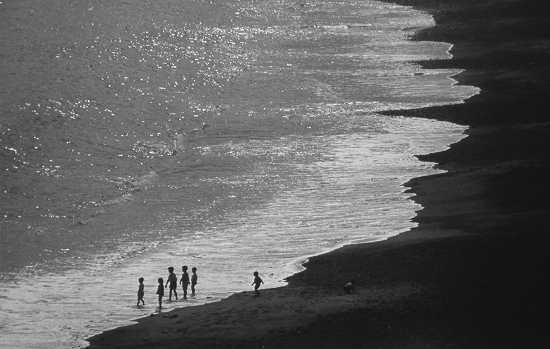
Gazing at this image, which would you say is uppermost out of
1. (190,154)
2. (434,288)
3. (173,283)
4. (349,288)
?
(190,154)

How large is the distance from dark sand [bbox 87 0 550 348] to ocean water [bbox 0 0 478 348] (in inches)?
58.7

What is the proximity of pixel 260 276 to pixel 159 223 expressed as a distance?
8370 millimetres

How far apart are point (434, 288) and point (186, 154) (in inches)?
970

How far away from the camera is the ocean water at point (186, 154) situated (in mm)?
36719

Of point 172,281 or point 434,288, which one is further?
point 172,281

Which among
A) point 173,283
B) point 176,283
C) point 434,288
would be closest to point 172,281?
point 173,283

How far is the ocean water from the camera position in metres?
36.7

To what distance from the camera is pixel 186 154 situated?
180ft

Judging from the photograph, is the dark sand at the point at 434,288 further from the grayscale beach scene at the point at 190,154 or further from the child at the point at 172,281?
the child at the point at 172,281

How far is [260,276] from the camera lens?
117 ft

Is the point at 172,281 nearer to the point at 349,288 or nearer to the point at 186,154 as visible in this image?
the point at 349,288

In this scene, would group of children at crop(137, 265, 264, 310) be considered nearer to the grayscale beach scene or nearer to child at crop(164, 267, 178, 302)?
child at crop(164, 267, 178, 302)

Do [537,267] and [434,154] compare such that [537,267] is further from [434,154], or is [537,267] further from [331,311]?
[434,154]

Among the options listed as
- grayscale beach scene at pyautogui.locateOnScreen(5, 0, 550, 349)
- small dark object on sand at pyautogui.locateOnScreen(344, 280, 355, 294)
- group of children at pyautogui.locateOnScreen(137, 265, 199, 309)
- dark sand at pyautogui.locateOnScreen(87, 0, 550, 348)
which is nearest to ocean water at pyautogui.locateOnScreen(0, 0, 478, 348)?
grayscale beach scene at pyautogui.locateOnScreen(5, 0, 550, 349)
